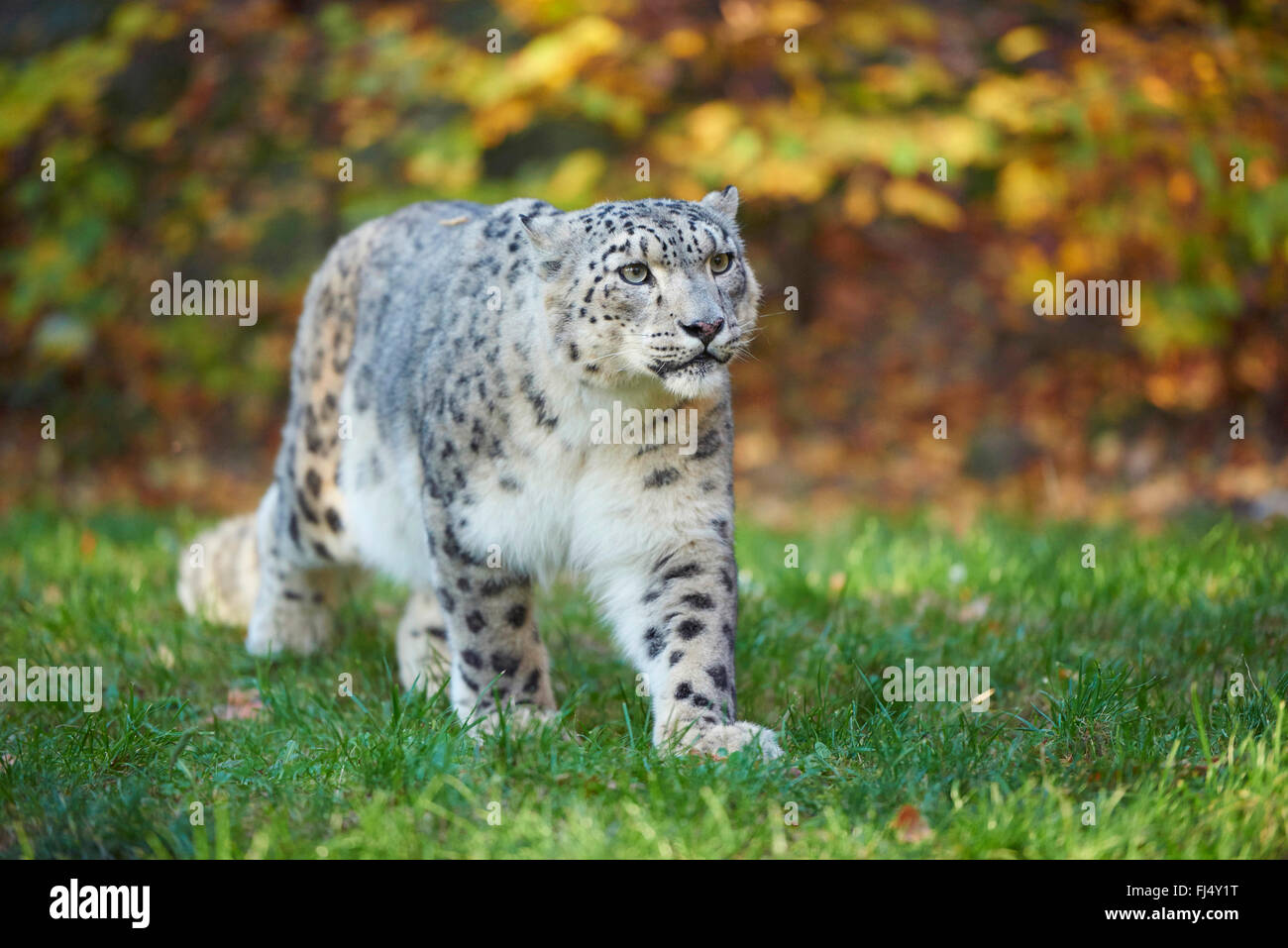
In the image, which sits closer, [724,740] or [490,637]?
[724,740]

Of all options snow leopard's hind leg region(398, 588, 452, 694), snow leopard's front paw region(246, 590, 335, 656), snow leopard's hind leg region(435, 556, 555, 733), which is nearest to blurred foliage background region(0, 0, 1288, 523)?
snow leopard's front paw region(246, 590, 335, 656)

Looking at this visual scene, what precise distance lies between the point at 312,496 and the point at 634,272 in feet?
7.21

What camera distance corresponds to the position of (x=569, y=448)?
4555 millimetres

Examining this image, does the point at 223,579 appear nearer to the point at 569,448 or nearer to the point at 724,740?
the point at 569,448

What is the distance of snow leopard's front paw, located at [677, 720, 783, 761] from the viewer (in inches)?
160

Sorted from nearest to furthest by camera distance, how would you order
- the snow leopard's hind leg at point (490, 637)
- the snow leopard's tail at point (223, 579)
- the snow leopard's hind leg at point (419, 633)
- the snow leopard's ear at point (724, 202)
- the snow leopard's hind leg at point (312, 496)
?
the snow leopard's hind leg at point (490, 637) < the snow leopard's ear at point (724, 202) < the snow leopard's hind leg at point (419, 633) < the snow leopard's hind leg at point (312, 496) < the snow leopard's tail at point (223, 579)

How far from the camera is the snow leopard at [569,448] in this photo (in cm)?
436

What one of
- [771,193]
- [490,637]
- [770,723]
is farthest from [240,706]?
[771,193]

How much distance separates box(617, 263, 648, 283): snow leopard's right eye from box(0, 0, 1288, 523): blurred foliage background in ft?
15.8

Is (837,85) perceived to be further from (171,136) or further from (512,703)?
(512,703)

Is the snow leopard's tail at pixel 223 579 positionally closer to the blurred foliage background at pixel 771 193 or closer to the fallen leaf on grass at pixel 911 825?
the blurred foliage background at pixel 771 193

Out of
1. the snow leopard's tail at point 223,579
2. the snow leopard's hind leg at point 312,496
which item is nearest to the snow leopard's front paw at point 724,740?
the snow leopard's hind leg at point 312,496

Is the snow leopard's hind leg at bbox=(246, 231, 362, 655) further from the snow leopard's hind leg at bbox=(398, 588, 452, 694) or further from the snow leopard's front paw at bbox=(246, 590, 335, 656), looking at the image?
the snow leopard's hind leg at bbox=(398, 588, 452, 694)

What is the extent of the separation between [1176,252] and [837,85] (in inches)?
106
